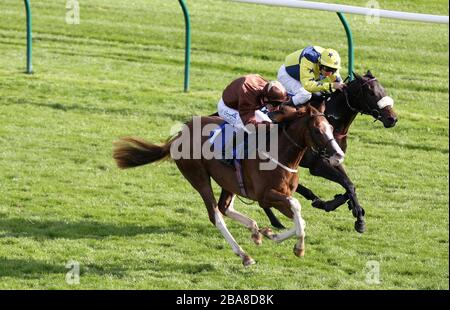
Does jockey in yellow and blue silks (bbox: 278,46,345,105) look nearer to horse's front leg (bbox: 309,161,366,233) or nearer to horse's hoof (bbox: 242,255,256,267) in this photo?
horse's front leg (bbox: 309,161,366,233)

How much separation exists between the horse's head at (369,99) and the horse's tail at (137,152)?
171cm

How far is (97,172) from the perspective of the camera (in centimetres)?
1195

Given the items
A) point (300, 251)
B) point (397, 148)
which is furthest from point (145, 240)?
point (397, 148)

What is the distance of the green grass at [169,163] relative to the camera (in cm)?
913

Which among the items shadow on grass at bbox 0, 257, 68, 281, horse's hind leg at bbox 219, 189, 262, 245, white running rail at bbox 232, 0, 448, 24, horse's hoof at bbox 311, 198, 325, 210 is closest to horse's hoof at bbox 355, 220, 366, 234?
horse's hoof at bbox 311, 198, 325, 210

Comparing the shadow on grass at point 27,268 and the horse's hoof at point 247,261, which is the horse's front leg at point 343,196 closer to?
the horse's hoof at point 247,261

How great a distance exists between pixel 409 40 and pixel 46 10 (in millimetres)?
6689

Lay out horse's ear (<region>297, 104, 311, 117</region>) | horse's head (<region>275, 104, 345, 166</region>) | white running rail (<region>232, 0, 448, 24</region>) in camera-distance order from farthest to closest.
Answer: white running rail (<region>232, 0, 448, 24</region>), horse's ear (<region>297, 104, 311, 117</region>), horse's head (<region>275, 104, 345, 166</region>)

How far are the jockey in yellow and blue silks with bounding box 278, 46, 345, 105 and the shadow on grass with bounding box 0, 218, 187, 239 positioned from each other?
1.68m

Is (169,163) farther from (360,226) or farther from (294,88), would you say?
(360,226)

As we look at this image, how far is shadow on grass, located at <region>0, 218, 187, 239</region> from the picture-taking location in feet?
32.1

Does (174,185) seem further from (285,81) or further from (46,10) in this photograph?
(46,10)

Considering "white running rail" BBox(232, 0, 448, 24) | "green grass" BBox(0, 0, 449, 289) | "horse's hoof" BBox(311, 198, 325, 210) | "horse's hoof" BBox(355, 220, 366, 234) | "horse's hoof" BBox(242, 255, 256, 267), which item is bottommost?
"green grass" BBox(0, 0, 449, 289)

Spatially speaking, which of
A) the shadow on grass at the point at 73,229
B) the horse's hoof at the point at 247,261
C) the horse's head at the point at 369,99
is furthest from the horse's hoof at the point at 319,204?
the shadow on grass at the point at 73,229
